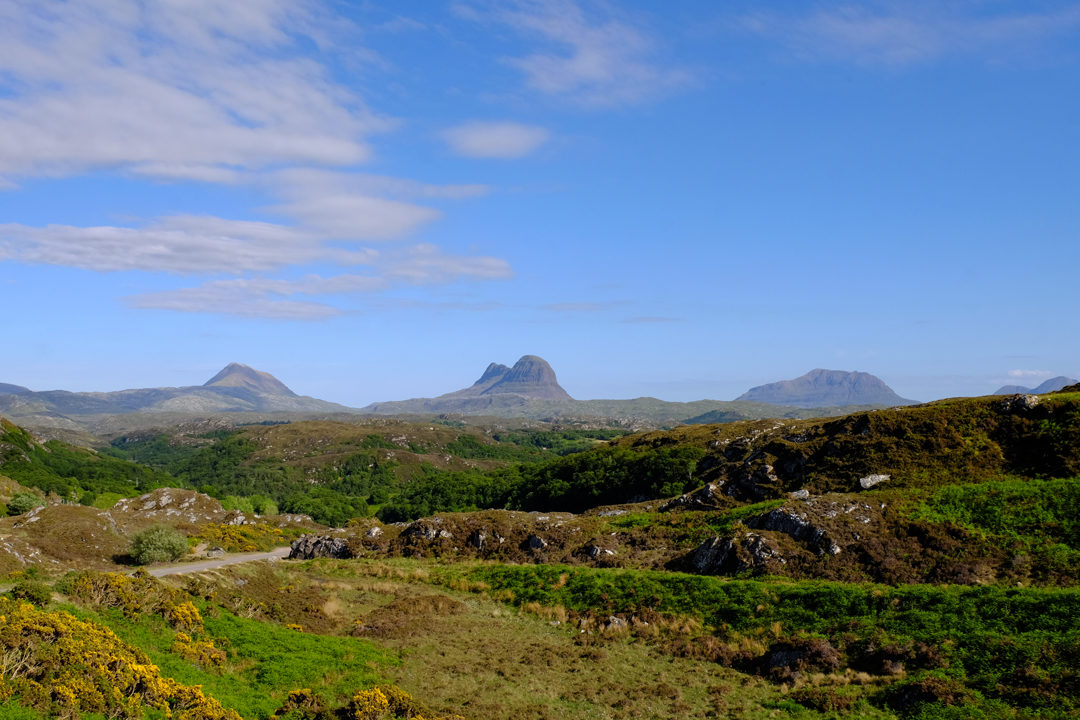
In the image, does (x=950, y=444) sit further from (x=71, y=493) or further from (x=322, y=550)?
(x=71, y=493)

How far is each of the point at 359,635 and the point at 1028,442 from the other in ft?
177

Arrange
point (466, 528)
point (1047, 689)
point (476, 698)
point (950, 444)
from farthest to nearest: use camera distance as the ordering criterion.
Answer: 1. point (466, 528)
2. point (950, 444)
3. point (476, 698)
4. point (1047, 689)

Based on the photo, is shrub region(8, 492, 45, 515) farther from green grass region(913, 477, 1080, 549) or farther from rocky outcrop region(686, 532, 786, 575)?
green grass region(913, 477, 1080, 549)

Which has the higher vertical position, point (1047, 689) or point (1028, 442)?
point (1028, 442)

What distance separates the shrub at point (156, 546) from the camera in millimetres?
54062

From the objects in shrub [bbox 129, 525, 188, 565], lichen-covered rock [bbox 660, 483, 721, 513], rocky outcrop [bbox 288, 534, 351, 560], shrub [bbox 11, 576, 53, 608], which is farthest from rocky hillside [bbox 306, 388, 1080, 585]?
shrub [bbox 11, 576, 53, 608]

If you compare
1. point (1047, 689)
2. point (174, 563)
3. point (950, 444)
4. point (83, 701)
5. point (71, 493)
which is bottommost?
point (71, 493)

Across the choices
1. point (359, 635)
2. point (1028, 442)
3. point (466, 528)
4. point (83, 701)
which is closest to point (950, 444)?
point (1028, 442)

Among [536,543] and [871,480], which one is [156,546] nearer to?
[536,543]

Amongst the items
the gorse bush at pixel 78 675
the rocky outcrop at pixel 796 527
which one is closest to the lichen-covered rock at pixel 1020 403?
the rocky outcrop at pixel 796 527

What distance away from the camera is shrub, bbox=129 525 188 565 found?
54.1 m

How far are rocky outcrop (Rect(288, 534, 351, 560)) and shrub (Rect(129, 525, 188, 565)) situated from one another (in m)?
12.3

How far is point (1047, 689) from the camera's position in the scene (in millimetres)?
23828

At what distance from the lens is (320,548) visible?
67.2 metres
